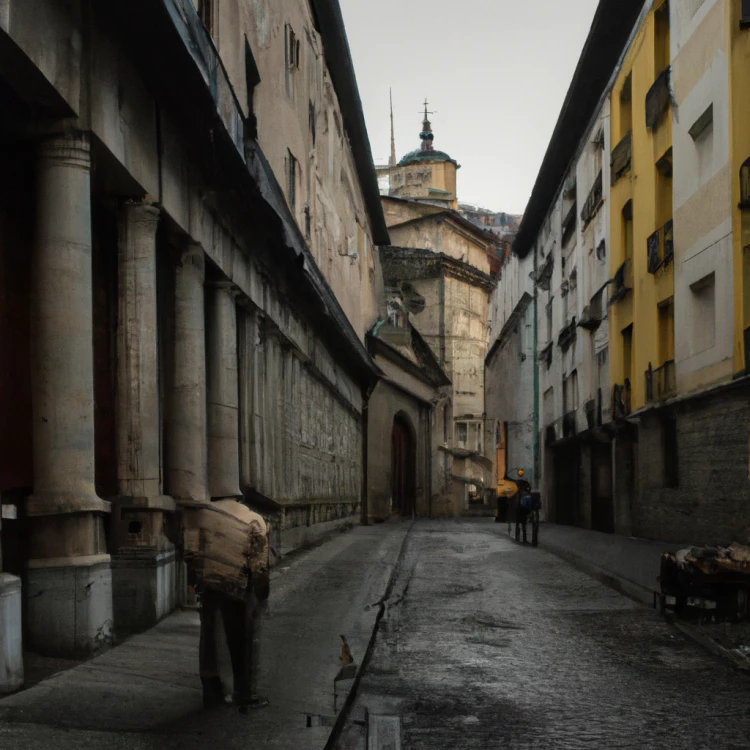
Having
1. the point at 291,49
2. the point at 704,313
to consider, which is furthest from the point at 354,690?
the point at 291,49

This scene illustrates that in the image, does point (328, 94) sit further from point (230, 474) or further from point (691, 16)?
point (230, 474)

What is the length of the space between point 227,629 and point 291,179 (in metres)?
16.9

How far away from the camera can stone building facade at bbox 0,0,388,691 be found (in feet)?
27.2

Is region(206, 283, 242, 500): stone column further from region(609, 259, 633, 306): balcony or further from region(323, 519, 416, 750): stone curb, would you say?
region(609, 259, 633, 306): balcony

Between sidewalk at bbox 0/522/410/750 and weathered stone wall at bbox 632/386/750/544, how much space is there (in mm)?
8739

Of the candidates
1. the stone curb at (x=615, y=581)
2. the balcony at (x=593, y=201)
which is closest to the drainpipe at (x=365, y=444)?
the balcony at (x=593, y=201)

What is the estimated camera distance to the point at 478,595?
1285 centimetres

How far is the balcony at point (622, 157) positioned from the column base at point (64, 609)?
65.1 feet

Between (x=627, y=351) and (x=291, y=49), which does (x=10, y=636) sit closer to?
(x=291, y=49)

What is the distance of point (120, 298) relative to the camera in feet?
33.8

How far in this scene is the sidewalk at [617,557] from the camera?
13953mm

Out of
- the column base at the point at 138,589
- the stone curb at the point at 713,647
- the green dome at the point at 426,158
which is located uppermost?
the green dome at the point at 426,158

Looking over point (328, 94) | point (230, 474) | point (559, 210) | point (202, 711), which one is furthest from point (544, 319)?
point (202, 711)

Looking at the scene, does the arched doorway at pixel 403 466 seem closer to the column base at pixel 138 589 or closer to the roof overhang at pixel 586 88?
the roof overhang at pixel 586 88
